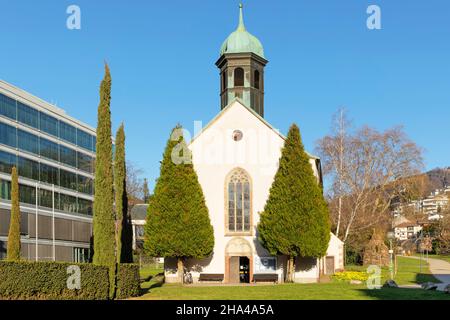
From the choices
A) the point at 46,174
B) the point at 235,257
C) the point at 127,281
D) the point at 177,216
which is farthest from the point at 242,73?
the point at 46,174

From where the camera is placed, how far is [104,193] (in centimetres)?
2783

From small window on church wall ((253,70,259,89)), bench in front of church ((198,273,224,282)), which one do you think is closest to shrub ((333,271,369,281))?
bench in front of church ((198,273,224,282))

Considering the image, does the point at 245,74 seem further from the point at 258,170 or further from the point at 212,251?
the point at 212,251

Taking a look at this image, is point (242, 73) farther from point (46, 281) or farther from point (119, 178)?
point (46, 281)

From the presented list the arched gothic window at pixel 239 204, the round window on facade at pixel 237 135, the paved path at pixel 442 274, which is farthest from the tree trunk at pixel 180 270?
the paved path at pixel 442 274

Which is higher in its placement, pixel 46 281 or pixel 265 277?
pixel 46 281

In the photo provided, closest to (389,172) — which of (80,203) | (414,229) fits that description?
(80,203)

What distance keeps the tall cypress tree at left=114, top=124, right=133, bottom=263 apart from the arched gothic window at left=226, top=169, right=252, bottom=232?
1033cm

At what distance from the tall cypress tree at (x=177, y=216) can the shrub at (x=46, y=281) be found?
43.1ft

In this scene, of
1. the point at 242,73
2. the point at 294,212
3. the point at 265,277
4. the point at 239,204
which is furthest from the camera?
the point at 242,73

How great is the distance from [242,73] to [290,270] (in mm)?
14969

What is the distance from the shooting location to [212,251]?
41500mm

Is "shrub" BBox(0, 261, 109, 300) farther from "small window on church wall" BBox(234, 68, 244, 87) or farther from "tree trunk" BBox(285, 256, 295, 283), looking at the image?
"small window on church wall" BBox(234, 68, 244, 87)

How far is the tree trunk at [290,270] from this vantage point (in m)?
40.9
